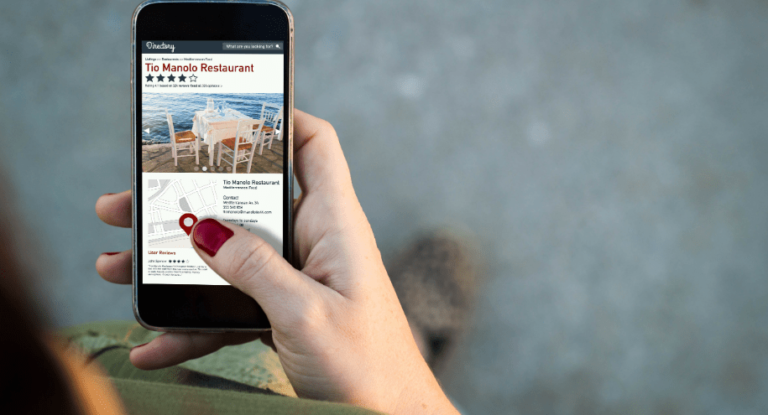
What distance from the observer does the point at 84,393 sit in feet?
0.57

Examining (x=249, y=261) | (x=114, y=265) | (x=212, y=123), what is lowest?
(x=114, y=265)

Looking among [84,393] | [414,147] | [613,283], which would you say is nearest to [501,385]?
[613,283]

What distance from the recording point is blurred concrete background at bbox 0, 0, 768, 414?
1.13m

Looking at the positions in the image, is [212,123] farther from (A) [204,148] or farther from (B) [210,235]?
(B) [210,235]

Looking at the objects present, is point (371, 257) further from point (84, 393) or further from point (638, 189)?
point (638, 189)

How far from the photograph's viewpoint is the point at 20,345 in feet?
0.47

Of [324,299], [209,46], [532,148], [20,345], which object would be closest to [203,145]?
[209,46]

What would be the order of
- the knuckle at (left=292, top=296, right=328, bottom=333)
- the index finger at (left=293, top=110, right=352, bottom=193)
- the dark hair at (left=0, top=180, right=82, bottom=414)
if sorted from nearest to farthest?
the dark hair at (left=0, top=180, right=82, bottom=414), the knuckle at (left=292, top=296, right=328, bottom=333), the index finger at (left=293, top=110, right=352, bottom=193)

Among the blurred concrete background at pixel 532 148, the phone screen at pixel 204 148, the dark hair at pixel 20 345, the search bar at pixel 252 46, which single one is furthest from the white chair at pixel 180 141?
the blurred concrete background at pixel 532 148

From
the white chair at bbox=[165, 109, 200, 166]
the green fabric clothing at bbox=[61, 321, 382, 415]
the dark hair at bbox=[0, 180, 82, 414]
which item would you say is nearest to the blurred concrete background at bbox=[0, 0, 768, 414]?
the green fabric clothing at bbox=[61, 321, 382, 415]

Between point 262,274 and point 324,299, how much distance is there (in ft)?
0.21

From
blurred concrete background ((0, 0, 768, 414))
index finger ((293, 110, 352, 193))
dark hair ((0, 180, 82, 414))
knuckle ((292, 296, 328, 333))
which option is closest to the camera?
dark hair ((0, 180, 82, 414))

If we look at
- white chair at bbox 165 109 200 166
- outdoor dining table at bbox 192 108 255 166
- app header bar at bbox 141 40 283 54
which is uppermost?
app header bar at bbox 141 40 283 54

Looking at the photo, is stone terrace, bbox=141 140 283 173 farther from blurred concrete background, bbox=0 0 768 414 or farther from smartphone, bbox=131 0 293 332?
blurred concrete background, bbox=0 0 768 414
